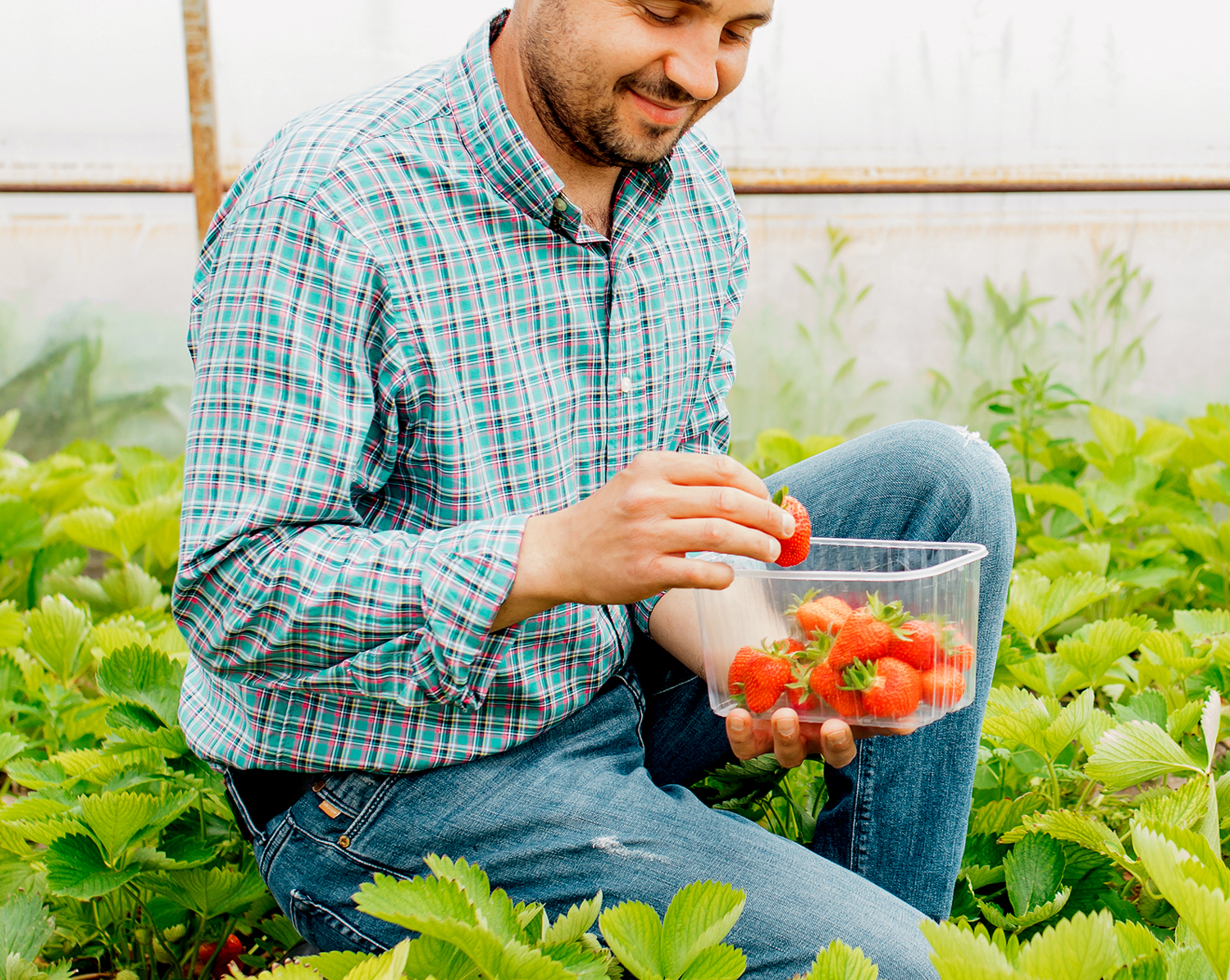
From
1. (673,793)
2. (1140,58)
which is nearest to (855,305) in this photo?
(1140,58)

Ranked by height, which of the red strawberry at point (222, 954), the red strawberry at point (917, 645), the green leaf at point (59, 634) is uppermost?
the red strawberry at point (917, 645)

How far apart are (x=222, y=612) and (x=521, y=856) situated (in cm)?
35

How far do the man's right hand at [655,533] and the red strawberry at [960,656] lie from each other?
0.23 meters

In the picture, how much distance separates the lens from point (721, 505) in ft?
2.93

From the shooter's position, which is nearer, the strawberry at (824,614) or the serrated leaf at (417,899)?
the serrated leaf at (417,899)

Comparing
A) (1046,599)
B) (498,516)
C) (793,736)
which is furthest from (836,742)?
(1046,599)

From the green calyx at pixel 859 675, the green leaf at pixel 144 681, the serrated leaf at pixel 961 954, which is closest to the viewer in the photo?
the serrated leaf at pixel 961 954

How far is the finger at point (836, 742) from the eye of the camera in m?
1.02

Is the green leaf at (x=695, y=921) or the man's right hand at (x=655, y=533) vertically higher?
the man's right hand at (x=655, y=533)

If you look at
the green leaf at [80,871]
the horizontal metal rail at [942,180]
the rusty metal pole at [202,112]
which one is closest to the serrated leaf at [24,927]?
the green leaf at [80,871]

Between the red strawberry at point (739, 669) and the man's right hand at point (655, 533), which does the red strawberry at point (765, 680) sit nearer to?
the red strawberry at point (739, 669)

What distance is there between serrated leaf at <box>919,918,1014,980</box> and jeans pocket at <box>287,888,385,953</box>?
563 mm

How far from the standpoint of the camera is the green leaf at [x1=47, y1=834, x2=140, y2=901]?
1069 millimetres

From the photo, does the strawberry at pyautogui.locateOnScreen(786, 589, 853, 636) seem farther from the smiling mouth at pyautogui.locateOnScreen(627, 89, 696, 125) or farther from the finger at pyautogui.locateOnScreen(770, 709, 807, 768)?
the smiling mouth at pyautogui.locateOnScreen(627, 89, 696, 125)
